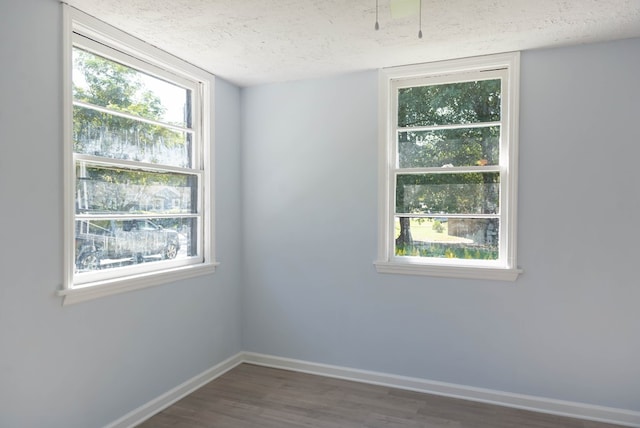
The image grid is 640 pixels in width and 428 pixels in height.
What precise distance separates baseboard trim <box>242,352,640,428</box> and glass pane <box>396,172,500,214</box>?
136cm

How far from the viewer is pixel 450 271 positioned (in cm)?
313

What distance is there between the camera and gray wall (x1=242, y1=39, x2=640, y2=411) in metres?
2.76

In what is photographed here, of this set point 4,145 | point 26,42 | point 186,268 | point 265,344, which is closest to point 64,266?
point 4,145

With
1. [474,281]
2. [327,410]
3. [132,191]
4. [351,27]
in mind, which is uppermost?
[351,27]

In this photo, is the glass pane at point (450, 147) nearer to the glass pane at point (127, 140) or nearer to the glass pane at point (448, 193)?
the glass pane at point (448, 193)

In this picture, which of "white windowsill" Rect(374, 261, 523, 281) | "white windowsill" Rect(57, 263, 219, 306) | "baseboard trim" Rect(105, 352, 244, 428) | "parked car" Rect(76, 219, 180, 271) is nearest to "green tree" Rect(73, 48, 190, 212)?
"parked car" Rect(76, 219, 180, 271)

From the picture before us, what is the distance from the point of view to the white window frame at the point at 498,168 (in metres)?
2.98

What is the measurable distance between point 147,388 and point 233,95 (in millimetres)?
2511

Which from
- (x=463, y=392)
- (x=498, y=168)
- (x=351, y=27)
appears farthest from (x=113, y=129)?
(x=463, y=392)

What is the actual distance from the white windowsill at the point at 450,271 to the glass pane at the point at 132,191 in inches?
65.3

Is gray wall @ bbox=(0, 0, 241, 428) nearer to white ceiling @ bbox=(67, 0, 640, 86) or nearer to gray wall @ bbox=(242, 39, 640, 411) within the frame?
white ceiling @ bbox=(67, 0, 640, 86)

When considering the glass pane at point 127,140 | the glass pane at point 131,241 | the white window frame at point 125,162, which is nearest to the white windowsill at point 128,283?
the white window frame at point 125,162

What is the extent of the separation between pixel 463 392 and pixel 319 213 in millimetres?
1813

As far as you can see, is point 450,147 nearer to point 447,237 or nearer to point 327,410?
Answer: point 447,237
